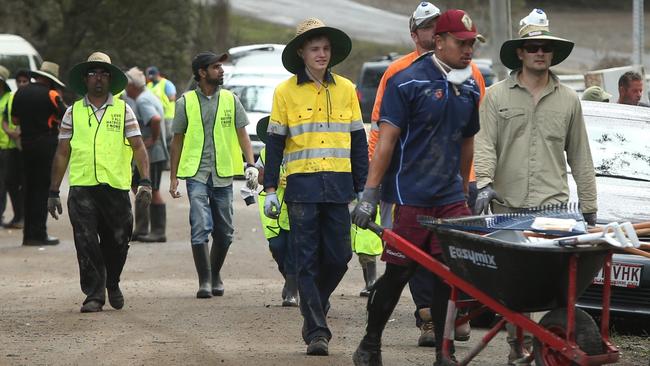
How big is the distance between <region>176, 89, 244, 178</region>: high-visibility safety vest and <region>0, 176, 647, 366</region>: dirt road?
1.09 meters

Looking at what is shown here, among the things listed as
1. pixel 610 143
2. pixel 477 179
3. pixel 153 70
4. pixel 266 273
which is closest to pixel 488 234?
pixel 477 179

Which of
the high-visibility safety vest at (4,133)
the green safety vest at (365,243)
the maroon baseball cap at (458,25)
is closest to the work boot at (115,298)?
the green safety vest at (365,243)

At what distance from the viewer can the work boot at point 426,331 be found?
30.2 ft

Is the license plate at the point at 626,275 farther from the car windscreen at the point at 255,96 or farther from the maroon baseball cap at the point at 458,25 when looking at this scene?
the car windscreen at the point at 255,96

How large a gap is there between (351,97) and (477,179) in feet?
3.45

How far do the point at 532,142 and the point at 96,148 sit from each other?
386cm

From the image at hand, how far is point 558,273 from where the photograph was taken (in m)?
6.96

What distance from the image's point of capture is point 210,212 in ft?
39.0

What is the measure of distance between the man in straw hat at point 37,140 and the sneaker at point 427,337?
7875mm

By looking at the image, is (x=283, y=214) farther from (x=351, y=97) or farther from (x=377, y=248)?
(x=351, y=97)

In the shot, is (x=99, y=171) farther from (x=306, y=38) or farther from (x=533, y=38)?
(x=533, y=38)

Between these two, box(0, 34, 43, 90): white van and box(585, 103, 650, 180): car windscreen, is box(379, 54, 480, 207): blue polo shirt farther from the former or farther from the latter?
box(0, 34, 43, 90): white van

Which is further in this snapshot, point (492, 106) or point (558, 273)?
point (492, 106)

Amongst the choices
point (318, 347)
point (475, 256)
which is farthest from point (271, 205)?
point (475, 256)
